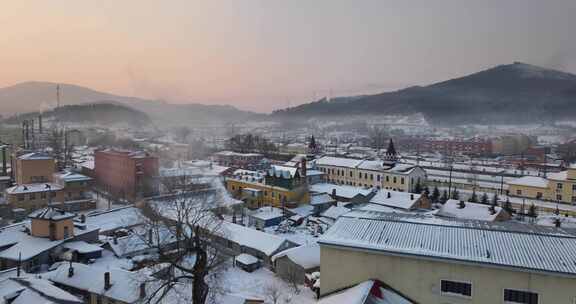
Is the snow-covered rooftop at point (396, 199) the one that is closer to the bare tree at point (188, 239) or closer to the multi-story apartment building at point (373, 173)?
the multi-story apartment building at point (373, 173)

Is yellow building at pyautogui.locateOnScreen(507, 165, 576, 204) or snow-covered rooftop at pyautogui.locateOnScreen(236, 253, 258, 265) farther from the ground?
yellow building at pyautogui.locateOnScreen(507, 165, 576, 204)

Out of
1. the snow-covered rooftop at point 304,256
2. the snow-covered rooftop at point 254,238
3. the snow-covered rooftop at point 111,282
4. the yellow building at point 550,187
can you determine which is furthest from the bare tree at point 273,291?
the yellow building at point 550,187

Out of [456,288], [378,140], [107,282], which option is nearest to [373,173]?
[107,282]

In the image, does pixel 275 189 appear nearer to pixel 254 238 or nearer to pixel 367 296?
pixel 254 238

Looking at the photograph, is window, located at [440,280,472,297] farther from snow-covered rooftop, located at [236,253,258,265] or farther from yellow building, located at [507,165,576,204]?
yellow building, located at [507,165,576,204]

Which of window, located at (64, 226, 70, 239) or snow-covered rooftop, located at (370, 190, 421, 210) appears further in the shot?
snow-covered rooftop, located at (370, 190, 421, 210)

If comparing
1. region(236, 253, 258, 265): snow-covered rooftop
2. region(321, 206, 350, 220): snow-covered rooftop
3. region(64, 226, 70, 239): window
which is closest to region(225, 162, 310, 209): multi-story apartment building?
region(321, 206, 350, 220): snow-covered rooftop
